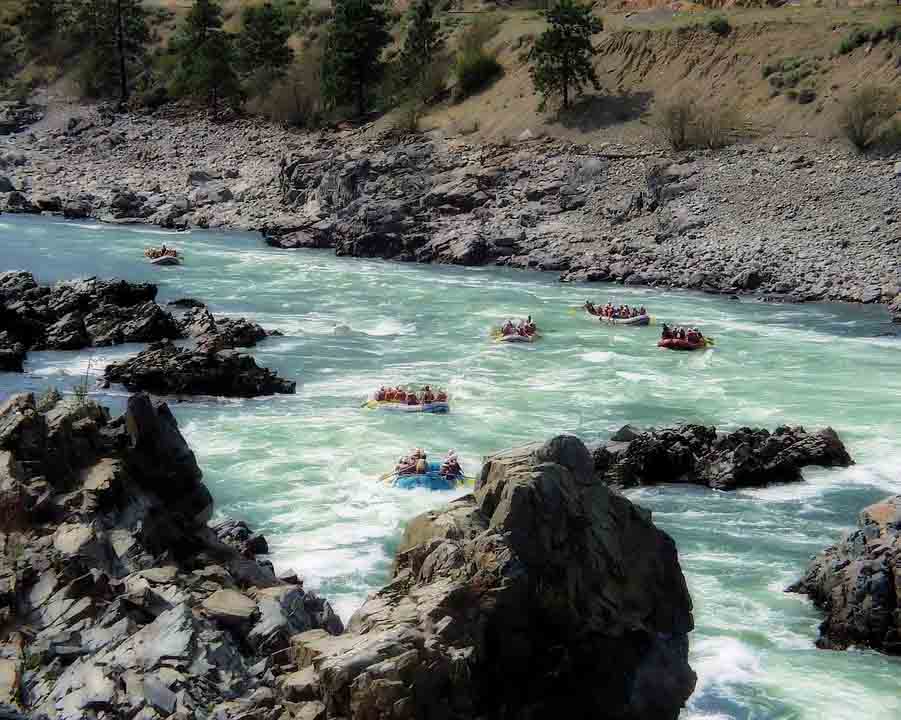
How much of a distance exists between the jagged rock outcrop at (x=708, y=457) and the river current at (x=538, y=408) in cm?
39

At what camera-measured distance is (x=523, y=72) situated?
6431cm

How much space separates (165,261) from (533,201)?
1673 cm

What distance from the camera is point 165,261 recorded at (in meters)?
44.1

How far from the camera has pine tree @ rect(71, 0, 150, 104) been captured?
82.1 metres

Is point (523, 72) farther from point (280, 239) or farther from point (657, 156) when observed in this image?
point (280, 239)

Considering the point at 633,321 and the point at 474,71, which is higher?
the point at 474,71

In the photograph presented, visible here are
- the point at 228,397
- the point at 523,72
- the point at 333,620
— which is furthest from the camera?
the point at 523,72

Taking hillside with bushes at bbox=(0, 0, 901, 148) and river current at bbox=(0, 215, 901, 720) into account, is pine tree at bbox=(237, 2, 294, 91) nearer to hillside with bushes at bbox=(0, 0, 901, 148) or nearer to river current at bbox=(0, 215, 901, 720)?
hillside with bushes at bbox=(0, 0, 901, 148)

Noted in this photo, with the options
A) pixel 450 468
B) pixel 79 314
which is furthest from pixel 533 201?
pixel 450 468

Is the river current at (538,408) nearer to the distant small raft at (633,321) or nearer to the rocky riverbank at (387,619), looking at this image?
the distant small raft at (633,321)

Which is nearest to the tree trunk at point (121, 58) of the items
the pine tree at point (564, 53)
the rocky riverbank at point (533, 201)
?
the rocky riverbank at point (533, 201)

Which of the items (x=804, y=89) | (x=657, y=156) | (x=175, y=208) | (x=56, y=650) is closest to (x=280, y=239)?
(x=175, y=208)

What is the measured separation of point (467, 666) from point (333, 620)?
3.32 metres

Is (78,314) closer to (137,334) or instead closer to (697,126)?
(137,334)
